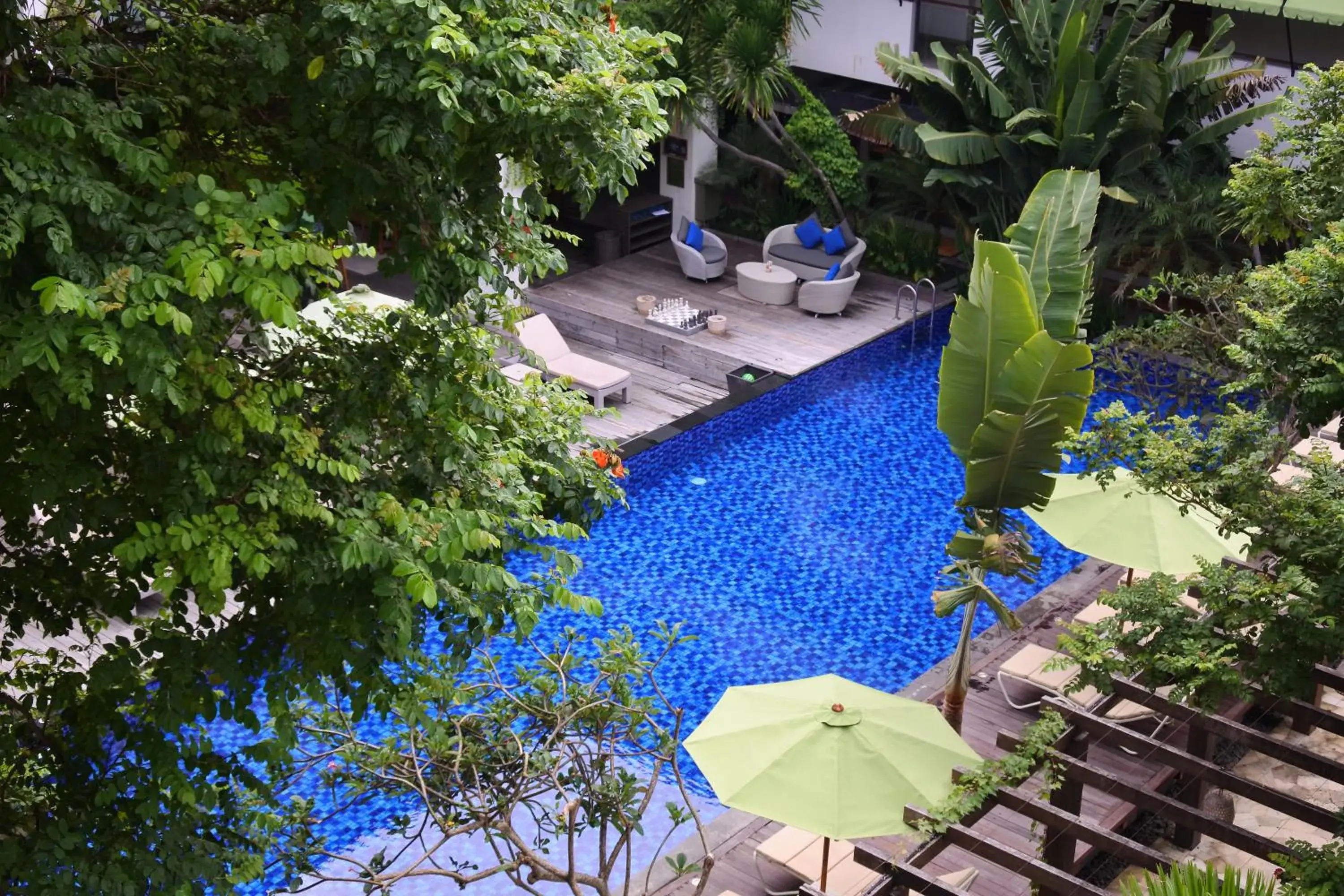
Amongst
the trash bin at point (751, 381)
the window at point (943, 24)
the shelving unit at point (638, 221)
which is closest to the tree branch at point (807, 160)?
the window at point (943, 24)

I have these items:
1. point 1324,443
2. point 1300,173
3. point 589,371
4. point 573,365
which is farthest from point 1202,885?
point 573,365

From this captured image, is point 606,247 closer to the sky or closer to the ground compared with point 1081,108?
closer to the ground

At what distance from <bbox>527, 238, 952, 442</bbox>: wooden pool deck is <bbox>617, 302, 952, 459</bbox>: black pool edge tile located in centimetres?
7

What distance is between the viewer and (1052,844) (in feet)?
29.7

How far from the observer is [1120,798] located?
331 inches

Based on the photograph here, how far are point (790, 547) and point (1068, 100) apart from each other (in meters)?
7.51

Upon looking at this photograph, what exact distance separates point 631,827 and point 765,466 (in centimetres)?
1050

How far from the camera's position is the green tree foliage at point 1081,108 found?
58.6ft

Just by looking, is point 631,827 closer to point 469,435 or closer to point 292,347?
point 469,435

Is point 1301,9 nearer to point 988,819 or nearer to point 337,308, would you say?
point 988,819

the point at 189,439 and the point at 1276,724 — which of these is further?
the point at 1276,724

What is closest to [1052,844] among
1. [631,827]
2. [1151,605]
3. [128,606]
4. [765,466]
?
[1151,605]

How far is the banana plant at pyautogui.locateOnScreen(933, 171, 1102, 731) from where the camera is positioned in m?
9.52

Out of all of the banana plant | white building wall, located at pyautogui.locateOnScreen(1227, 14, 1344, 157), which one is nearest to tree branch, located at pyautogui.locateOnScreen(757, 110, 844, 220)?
white building wall, located at pyautogui.locateOnScreen(1227, 14, 1344, 157)
